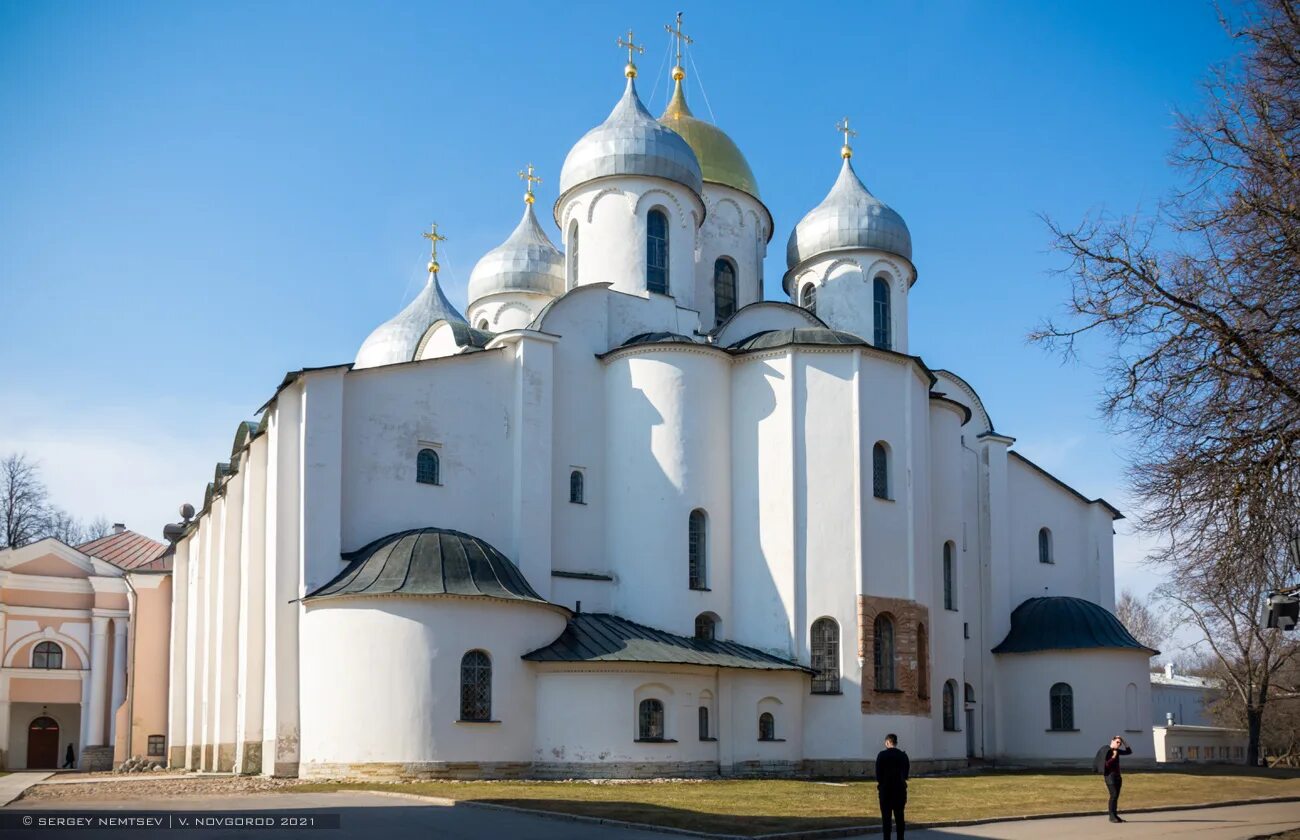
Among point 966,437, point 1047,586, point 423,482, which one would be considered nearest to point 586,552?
point 423,482

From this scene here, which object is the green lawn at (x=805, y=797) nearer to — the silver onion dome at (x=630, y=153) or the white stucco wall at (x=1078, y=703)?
the white stucco wall at (x=1078, y=703)

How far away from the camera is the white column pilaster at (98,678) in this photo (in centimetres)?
4134

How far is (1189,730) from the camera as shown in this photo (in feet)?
154

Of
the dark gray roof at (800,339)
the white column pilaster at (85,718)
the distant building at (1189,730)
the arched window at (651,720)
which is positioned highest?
the dark gray roof at (800,339)

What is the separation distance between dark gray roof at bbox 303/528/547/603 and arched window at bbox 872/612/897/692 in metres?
7.99

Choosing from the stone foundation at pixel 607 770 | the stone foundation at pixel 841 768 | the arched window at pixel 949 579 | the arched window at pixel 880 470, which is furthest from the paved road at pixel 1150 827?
the arched window at pixel 949 579

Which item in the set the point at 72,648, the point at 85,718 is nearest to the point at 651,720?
the point at 85,718

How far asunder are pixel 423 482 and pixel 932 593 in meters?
12.4

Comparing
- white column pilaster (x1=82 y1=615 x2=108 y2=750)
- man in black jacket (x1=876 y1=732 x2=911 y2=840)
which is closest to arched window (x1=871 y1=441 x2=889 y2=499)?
man in black jacket (x1=876 y1=732 x2=911 y2=840)

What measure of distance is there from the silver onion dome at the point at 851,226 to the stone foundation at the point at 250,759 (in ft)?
64.4

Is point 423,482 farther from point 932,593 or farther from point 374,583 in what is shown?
point 932,593

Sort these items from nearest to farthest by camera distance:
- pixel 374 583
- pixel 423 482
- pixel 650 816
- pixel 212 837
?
pixel 212 837 → pixel 650 816 → pixel 374 583 → pixel 423 482

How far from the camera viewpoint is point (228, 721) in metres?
29.2

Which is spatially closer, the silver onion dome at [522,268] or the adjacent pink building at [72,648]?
the silver onion dome at [522,268]
